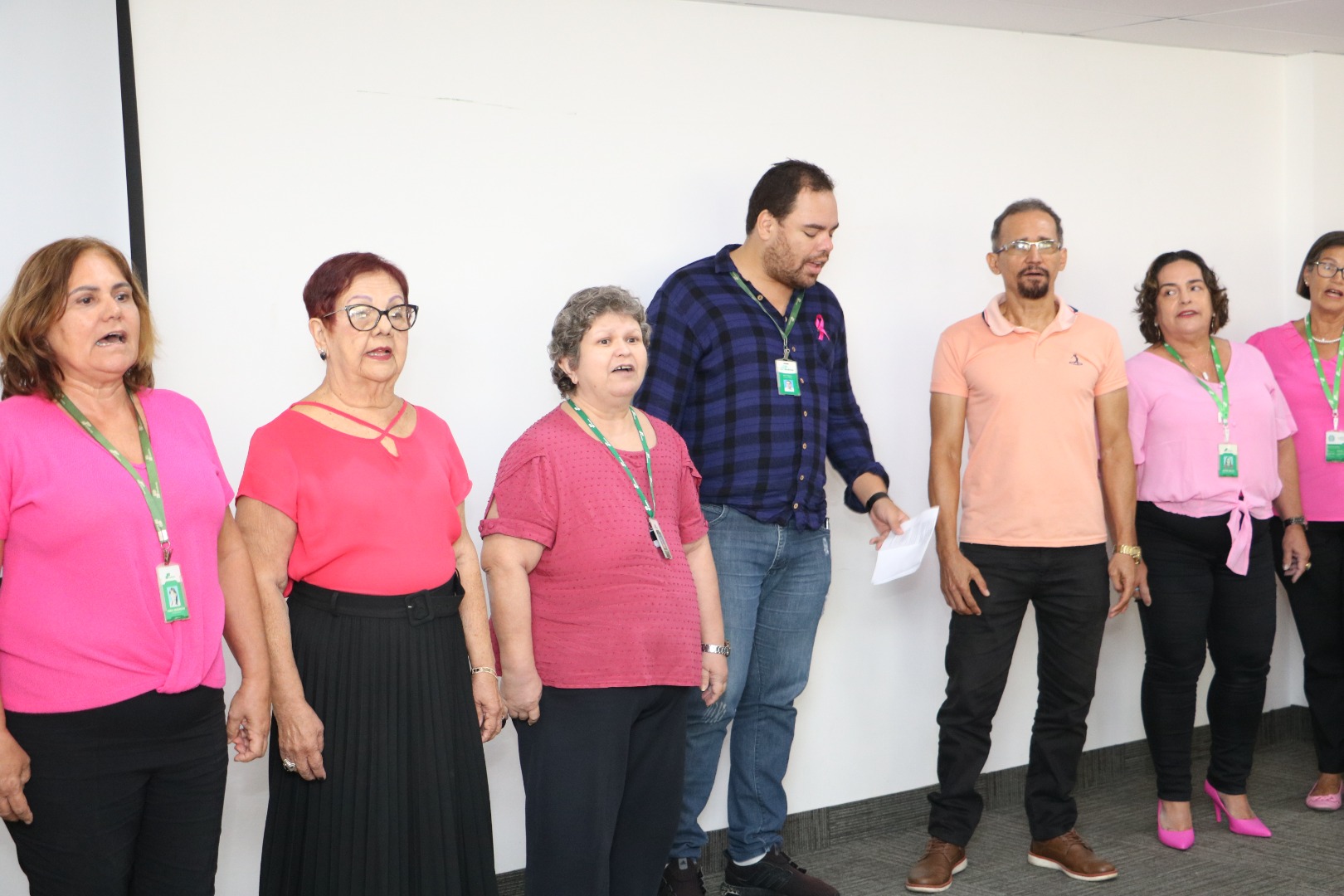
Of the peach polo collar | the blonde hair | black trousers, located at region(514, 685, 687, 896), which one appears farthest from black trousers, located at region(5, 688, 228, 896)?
the peach polo collar

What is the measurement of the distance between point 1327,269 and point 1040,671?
1.66 meters

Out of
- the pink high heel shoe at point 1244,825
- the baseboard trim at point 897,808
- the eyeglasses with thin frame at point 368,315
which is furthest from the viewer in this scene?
the pink high heel shoe at point 1244,825

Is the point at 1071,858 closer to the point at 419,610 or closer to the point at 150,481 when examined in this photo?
the point at 419,610

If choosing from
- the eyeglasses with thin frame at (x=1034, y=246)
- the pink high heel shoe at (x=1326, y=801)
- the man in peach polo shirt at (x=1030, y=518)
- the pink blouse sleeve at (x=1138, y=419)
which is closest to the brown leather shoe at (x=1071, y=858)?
the man in peach polo shirt at (x=1030, y=518)

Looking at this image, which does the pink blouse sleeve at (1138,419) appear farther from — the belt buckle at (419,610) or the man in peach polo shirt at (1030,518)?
the belt buckle at (419,610)

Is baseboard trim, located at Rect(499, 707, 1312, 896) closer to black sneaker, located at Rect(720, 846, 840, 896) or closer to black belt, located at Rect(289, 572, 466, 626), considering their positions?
black sneaker, located at Rect(720, 846, 840, 896)

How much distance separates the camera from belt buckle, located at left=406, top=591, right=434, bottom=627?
2320 millimetres

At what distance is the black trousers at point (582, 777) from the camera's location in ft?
8.13

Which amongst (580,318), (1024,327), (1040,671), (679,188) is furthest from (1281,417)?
(580,318)

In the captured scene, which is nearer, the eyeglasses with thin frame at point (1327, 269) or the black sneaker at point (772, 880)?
the black sneaker at point (772, 880)

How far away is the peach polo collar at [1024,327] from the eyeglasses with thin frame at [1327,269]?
3.49ft

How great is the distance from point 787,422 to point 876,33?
4.92 ft

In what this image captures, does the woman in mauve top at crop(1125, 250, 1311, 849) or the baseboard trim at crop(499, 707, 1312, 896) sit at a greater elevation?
the woman in mauve top at crop(1125, 250, 1311, 849)

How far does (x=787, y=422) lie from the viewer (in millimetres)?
3158
